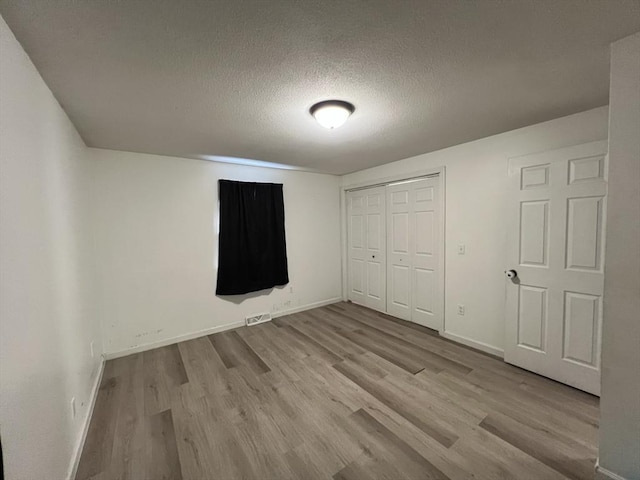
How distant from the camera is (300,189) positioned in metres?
4.15

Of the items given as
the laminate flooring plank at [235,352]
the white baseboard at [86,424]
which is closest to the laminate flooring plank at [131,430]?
the white baseboard at [86,424]

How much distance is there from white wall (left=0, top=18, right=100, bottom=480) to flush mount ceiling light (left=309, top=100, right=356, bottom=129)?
1520 millimetres

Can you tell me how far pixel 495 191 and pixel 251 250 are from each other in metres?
3.07

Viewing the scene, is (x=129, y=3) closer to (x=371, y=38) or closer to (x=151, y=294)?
(x=371, y=38)

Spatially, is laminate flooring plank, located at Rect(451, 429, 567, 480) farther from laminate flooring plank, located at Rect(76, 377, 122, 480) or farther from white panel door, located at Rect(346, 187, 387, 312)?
white panel door, located at Rect(346, 187, 387, 312)

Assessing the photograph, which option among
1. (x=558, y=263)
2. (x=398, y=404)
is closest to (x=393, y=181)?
(x=558, y=263)

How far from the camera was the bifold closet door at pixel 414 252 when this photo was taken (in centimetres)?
325

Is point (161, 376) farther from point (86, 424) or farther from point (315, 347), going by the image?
point (315, 347)

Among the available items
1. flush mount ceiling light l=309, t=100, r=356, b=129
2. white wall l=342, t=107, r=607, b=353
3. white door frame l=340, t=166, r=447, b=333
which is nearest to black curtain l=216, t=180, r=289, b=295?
white door frame l=340, t=166, r=447, b=333

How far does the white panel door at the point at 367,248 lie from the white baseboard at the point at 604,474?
267 centimetres

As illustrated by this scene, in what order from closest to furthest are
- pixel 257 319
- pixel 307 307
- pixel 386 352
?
pixel 386 352 → pixel 257 319 → pixel 307 307

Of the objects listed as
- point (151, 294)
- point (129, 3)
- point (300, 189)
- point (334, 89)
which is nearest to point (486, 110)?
point (334, 89)

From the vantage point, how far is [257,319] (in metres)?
3.68

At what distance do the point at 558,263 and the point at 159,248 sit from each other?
13.4ft
